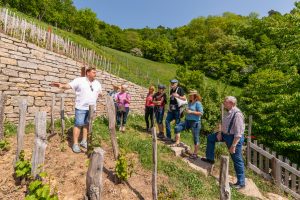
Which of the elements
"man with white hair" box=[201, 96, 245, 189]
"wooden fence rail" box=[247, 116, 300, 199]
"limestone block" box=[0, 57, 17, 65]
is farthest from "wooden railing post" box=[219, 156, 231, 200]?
"limestone block" box=[0, 57, 17, 65]

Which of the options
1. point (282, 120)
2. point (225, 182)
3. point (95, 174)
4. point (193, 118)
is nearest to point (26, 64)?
point (193, 118)

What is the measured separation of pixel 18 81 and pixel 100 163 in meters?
5.59

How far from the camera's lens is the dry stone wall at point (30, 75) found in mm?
7973

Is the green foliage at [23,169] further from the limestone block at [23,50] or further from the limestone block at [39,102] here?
the limestone block at [23,50]

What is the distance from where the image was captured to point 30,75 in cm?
864

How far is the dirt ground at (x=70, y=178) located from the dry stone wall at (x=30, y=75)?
2.06 meters

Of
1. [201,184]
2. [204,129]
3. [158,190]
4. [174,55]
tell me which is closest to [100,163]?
[158,190]

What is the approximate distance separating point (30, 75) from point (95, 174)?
5863 mm

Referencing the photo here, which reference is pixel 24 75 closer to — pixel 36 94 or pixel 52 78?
pixel 36 94

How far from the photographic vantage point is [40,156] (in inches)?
193

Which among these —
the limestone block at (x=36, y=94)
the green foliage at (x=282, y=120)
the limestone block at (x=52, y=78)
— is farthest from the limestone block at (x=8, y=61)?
the green foliage at (x=282, y=120)

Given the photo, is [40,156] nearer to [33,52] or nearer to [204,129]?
[33,52]

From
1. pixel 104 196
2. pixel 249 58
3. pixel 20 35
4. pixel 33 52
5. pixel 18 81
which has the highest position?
pixel 249 58

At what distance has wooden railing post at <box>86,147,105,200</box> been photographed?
12.6 feet
